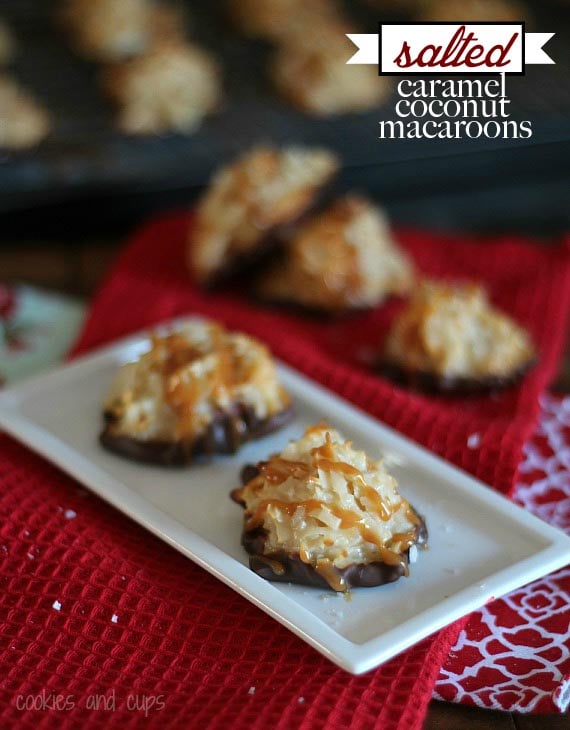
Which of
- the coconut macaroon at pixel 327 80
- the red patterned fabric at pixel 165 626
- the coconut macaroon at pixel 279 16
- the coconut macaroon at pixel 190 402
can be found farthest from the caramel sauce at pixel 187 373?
the coconut macaroon at pixel 279 16

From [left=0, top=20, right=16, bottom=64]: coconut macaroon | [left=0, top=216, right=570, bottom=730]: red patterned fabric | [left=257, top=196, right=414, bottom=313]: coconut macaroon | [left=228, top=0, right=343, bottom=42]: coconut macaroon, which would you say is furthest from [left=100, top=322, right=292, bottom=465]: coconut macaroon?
[left=228, top=0, right=343, bottom=42]: coconut macaroon

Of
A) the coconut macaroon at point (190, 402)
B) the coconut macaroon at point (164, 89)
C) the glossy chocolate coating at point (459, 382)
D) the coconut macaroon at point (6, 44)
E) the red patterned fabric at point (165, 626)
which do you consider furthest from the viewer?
the coconut macaroon at point (6, 44)

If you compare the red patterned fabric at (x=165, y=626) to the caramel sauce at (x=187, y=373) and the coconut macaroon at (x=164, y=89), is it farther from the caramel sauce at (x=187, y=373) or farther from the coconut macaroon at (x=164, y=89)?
the coconut macaroon at (x=164, y=89)

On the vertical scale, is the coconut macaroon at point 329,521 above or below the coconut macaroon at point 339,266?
below

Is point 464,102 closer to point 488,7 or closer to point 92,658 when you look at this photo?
point 488,7

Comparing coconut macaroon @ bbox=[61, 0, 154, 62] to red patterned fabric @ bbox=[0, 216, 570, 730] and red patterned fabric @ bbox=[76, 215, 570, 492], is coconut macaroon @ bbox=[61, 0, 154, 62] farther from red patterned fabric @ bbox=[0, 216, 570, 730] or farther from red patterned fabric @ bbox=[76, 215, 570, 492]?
red patterned fabric @ bbox=[0, 216, 570, 730]

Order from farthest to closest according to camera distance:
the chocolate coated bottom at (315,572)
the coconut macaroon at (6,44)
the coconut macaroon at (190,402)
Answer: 1. the coconut macaroon at (6,44)
2. the coconut macaroon at (190,402)
3. the chocolate coated bottom at (315,572)
